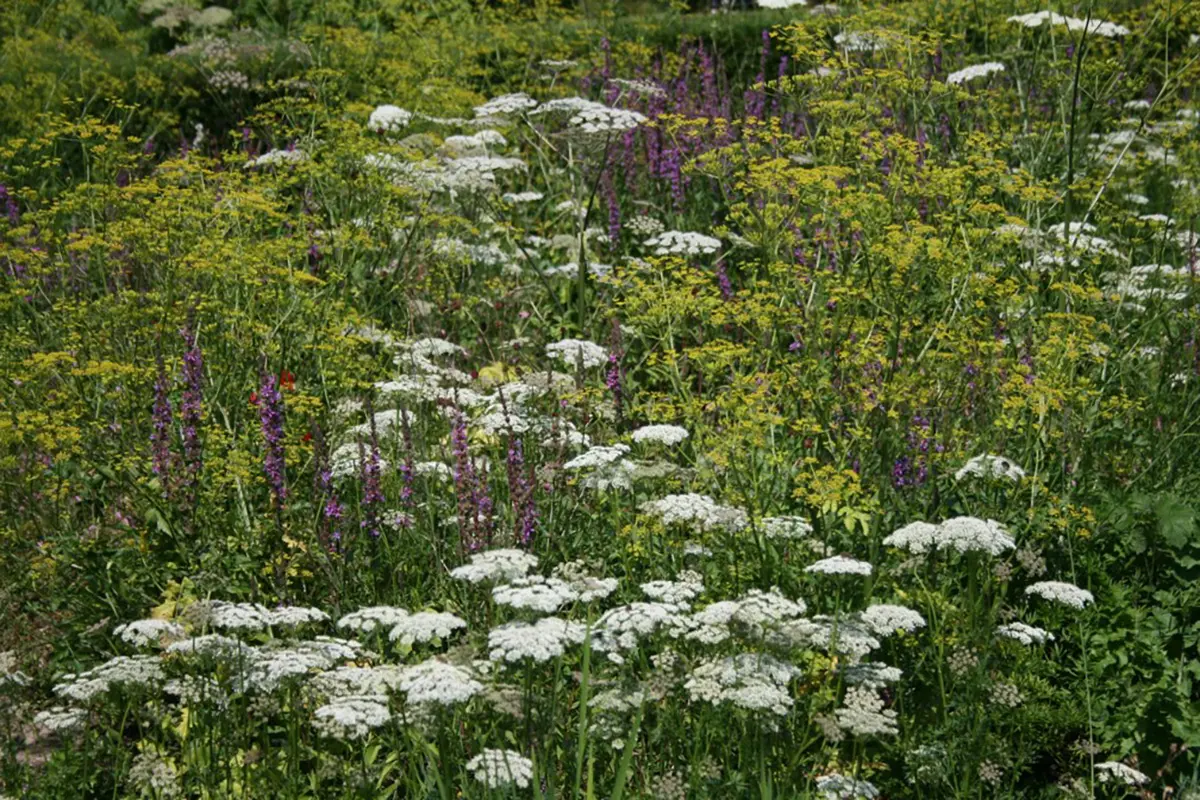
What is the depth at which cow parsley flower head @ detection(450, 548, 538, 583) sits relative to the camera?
353 cm

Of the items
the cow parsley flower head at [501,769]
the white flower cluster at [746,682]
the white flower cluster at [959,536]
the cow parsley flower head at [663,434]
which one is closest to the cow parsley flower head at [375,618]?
the cow parsley flower head at [501,769]

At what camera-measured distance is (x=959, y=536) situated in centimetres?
422

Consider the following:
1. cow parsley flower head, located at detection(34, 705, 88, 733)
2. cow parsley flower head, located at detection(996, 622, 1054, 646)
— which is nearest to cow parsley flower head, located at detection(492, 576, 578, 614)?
cow parsley flower head, located at detection(34, 705, 88, 733)

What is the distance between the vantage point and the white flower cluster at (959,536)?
417 centimetres

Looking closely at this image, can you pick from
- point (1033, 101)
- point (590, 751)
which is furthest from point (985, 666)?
point (1033, 101)

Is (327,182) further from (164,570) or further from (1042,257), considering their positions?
(1042,257)

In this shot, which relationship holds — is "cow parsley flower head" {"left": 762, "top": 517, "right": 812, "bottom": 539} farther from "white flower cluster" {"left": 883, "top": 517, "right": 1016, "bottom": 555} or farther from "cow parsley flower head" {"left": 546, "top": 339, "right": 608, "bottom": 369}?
"cow parsley flower head" {"left": 546, "top": 339, "right": 608, "bottom": 369}

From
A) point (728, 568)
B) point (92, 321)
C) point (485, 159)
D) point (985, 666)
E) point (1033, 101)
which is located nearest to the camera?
point (985, 666)

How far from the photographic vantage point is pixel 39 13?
13.8 m

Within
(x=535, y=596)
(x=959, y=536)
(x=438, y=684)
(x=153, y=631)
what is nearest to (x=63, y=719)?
(x=153, y=631)

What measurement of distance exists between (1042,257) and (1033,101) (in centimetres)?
373

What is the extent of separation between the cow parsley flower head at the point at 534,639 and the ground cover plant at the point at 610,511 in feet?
0.04

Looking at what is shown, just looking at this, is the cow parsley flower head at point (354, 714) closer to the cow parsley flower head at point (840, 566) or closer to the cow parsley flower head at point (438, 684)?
the cow parsley flower head at point (438, 684)

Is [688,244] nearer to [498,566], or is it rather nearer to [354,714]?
[498,566]
